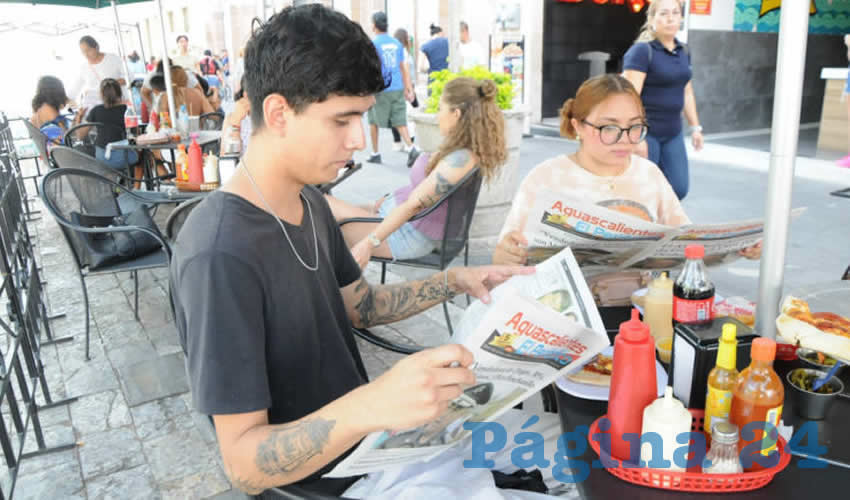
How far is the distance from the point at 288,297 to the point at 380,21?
7323 mm

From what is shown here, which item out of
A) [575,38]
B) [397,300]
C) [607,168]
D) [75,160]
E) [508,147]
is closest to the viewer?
[397,300]

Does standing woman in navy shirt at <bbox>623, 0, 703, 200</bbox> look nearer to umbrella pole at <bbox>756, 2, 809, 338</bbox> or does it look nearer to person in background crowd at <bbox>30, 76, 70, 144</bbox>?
umbrella pole at <bbox>756, 2, 809, 338</bbox>

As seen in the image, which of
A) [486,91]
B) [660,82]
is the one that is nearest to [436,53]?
[660,82]

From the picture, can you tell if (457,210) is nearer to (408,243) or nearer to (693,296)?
(408,243)

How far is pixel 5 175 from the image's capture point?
381 centimetres

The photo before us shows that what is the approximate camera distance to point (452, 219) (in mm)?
2816

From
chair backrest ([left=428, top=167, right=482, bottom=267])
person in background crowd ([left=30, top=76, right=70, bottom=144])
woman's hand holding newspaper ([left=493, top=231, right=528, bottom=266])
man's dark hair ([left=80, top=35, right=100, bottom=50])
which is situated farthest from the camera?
man's dark hair ([left=80, top=35, right=100, bottom=50])

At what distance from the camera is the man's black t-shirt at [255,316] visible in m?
0.96

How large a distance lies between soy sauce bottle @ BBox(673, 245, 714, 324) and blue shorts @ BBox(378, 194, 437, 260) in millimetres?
1855

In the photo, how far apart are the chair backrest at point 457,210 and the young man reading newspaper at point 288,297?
146 cm

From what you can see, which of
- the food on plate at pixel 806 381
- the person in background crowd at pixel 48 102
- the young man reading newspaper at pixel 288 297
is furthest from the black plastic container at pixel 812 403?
the person in background crowd at pixel 48 102

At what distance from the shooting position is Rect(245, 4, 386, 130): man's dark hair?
107cm

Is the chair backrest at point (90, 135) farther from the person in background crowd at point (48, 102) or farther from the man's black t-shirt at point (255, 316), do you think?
the man's black t-shirt at point (255, 316)

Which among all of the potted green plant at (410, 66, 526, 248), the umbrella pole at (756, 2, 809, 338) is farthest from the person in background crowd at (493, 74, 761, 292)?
the potted green plant at (410, 66, 526, 248)
